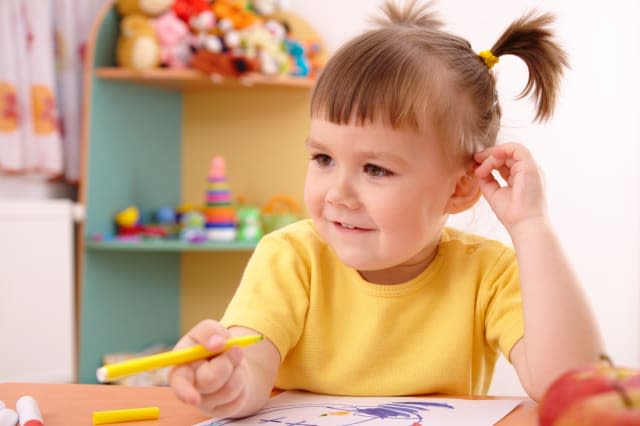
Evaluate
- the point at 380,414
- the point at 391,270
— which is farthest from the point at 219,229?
the point at 380,414

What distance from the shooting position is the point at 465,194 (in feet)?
3.14

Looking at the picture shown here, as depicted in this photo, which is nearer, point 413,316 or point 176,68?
point 413,316

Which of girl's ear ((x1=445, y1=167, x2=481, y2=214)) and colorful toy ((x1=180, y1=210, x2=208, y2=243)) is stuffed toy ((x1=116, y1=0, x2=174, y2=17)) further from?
girl's ear ((x1=445, y1=167, x2=481, y2=214))

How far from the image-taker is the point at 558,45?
1.00 m

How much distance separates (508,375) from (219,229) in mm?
981

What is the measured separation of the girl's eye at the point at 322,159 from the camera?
2.84ft

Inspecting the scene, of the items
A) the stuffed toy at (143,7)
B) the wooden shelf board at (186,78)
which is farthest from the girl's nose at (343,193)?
the stuffed toy at (143,7)

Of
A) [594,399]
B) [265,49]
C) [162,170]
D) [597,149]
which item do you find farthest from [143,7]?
[594,399]

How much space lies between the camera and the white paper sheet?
2.31 feet

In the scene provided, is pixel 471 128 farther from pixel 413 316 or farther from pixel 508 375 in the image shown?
pixel 508 375

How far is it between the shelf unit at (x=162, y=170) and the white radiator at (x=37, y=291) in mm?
84

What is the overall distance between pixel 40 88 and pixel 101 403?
1731 mm

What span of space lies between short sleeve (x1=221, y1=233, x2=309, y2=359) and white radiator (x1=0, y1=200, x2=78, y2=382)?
148cm

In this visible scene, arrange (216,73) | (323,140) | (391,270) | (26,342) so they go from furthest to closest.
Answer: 1. (216,73)
2. (26,342)
3. (391,270)
4. (323,140)
